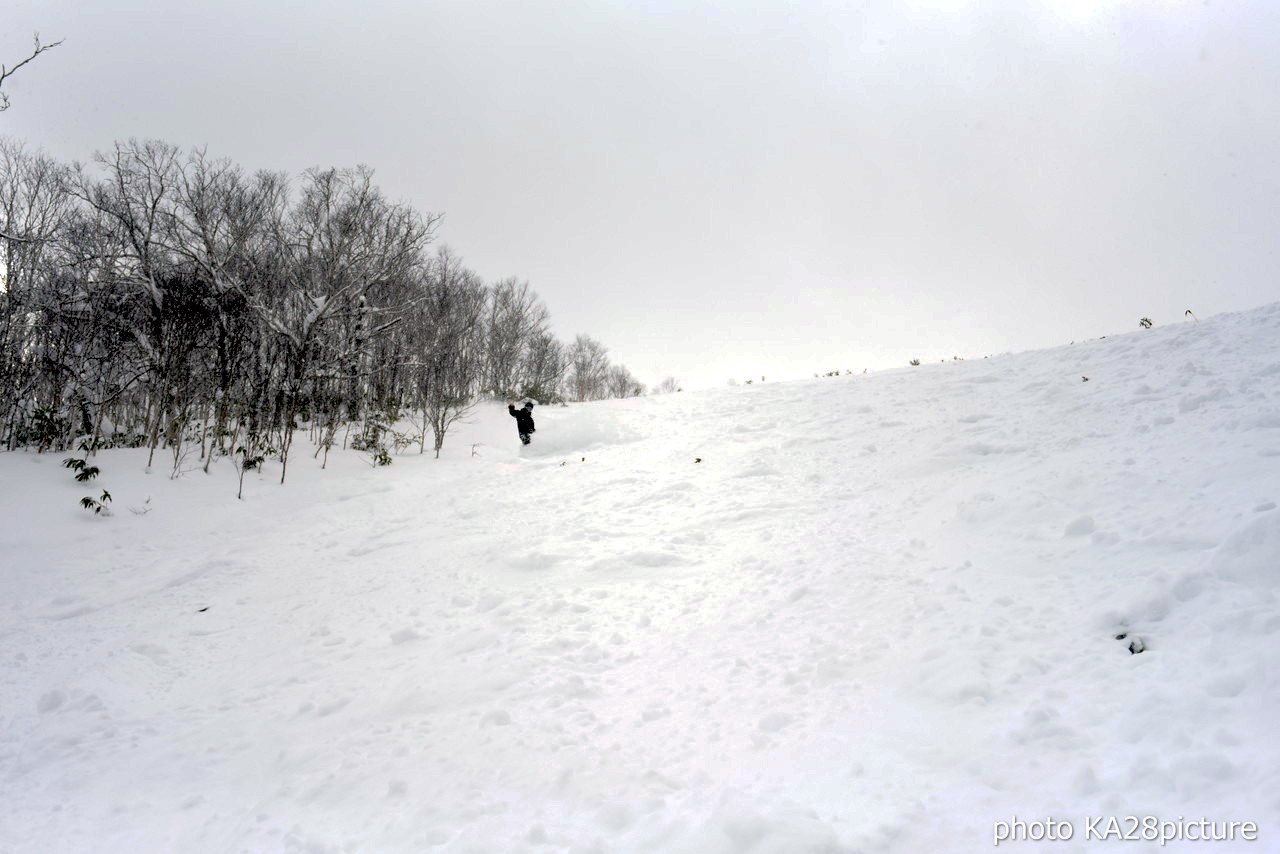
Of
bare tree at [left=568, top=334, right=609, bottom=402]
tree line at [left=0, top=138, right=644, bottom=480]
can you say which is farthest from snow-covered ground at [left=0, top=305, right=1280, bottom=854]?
bare tree at [left=568, top=334, right=609, bottom=402]

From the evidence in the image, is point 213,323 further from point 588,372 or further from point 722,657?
point 588,372

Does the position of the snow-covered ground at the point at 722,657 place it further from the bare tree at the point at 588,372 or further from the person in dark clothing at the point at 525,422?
the bare tree at the point at 588,372

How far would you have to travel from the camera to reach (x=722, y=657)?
370cm

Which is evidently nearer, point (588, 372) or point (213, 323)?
point (213, 323)

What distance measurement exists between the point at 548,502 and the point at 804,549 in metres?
4.34

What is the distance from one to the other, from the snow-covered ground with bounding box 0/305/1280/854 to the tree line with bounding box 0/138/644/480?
14.1 ft

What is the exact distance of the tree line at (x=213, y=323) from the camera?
11.2 metres

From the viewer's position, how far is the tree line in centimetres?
1118

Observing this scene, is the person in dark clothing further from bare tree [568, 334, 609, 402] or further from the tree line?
bare tree [568, 334, 609, 402]

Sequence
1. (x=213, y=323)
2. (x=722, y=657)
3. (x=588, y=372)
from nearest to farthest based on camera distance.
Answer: (x=722, y=657) < (x=213, y=323) < (x=588, y=372)

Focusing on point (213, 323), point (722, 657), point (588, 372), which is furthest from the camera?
point (588, 372)

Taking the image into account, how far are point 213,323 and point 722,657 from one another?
521 inches

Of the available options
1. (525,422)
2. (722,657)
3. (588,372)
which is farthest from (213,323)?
(588,372)

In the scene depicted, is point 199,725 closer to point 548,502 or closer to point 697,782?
point 697,782
